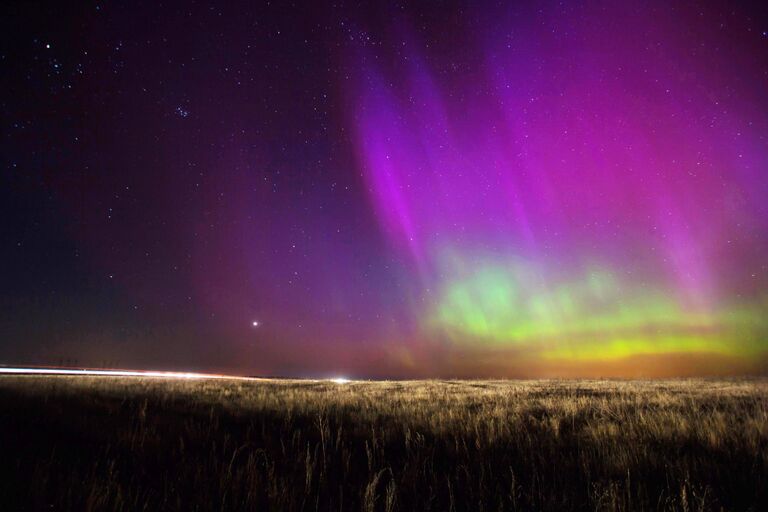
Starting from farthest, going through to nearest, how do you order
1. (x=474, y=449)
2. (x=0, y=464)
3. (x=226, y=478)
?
(x=474, y=449)
(x=0, y=464)
(x=226, y=478)

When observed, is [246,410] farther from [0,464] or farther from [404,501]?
[404,501]

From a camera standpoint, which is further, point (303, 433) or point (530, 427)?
point (530, 427)

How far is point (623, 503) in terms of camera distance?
2.66 meters

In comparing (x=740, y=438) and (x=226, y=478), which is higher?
(x=226, y=478)

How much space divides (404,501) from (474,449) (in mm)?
2065

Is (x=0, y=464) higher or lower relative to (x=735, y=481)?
higher

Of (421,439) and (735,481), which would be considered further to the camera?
(421,439)

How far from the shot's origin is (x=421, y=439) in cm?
477

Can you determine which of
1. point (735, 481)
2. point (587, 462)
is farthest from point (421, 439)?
point (735, 481)

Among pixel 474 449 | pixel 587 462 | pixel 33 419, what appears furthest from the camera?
pixel 33 419

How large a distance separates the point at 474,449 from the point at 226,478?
298 centimetres

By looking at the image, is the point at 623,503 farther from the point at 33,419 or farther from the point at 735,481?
the point at 33,419

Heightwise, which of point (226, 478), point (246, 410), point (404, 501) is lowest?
point (246, 410)

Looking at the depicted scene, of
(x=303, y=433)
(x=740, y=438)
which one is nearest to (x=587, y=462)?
(x=740, y=438)
